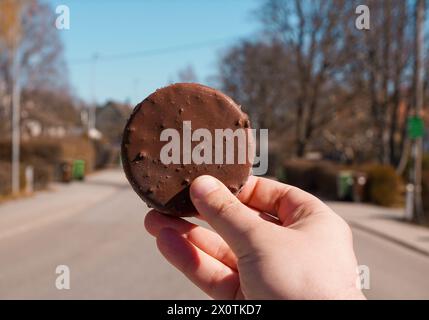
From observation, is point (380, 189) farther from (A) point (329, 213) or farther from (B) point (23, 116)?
(B) point (23, 116)

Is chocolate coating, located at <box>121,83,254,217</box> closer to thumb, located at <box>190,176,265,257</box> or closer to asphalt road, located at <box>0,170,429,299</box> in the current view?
thumb, located at <box>190,176,265,257</box>

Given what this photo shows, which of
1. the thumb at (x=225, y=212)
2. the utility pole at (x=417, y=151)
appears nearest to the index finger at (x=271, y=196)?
the thumb at (x=225, y=212)

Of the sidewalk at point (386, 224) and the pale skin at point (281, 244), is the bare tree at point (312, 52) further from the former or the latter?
the pale skin at point (281, 244)

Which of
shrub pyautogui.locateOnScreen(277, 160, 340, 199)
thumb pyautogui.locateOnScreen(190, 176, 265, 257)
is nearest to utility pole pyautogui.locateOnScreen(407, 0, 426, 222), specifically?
shrub pyautogui.locateOnScreen(277, 160, 340, 199)

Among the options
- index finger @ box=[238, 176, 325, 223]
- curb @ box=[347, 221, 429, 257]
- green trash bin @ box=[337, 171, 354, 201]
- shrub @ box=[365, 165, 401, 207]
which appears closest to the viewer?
index finger @ box=[238, 176, 325, 223]

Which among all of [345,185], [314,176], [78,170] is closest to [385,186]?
[345,185]

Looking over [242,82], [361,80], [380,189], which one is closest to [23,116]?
[242,82]

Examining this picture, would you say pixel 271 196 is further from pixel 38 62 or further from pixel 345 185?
A: pixel 38 62
